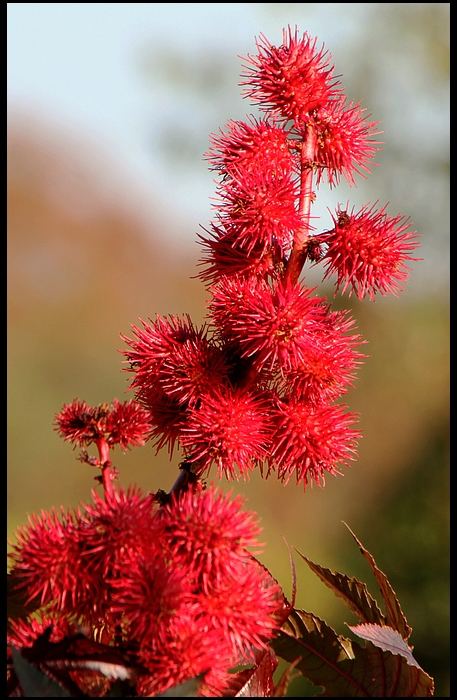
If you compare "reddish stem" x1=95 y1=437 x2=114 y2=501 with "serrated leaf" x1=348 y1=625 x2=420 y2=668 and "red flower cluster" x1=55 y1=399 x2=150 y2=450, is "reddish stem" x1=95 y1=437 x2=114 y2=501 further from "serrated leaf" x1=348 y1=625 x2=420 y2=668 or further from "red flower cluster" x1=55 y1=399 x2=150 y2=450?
"serrated leaf" x1=348 y1=625 x2=420 y2=668

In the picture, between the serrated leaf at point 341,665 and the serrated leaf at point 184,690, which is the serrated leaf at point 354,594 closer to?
the serrated leaf at point 341,665

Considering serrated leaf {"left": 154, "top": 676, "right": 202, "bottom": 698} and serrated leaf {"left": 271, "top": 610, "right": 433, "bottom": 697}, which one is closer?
serrated leaf {"left": 154, "top": 676, "right": 202, "bottom": 698}

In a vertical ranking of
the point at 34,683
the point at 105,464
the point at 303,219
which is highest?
the point at 303,219

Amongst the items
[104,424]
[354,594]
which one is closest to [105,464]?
[104,424]

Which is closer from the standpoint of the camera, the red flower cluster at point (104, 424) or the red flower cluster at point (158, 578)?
the red flower cluster at point (158, 578)

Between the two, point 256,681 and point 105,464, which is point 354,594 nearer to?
point 256,681

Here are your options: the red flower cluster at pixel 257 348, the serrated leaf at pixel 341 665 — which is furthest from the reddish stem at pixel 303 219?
the serrated leaf at pixel 341 665

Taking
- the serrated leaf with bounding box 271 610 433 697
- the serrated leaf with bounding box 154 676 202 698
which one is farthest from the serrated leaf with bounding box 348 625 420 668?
the serrated leaf with bounding box 154 676 202 698
